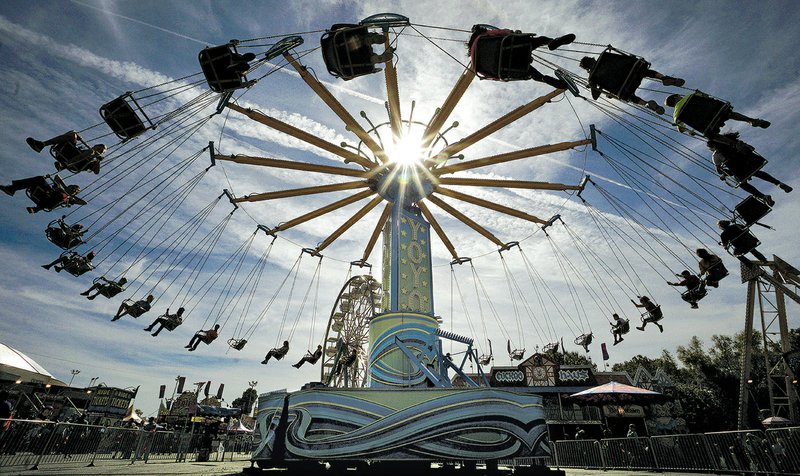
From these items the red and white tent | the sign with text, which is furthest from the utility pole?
the sign with text

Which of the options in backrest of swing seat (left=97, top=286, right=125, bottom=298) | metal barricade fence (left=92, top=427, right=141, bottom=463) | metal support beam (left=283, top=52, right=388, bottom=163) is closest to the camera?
metal support beam (left=283, top=52, right=388, bottom=163)

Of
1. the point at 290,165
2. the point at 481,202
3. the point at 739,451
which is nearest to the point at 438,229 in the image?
the point at 481,202

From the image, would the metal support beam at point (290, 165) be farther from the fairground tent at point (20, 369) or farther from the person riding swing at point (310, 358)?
the person riding swing at point (310, 358)

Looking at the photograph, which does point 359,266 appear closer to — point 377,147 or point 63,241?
point 377,147

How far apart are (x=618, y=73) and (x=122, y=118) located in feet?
38.7

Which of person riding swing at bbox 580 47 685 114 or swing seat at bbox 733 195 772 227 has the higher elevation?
person riding swing at bbox 580 47 685 114

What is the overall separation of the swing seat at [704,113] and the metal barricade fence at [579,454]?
14121mm

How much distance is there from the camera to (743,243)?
8.88 m

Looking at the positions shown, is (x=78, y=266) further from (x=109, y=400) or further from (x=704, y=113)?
(x=109, y=400)

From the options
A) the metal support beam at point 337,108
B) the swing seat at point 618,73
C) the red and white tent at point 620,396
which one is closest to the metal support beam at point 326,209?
the metal support beam at point 337,108

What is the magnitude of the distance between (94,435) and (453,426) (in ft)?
46.8

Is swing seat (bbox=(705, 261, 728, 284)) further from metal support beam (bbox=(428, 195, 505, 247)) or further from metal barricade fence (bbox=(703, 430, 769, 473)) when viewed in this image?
metal support beam (bbox=(428, 195, 505, 247))

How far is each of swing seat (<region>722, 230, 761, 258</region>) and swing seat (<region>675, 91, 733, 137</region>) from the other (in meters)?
3.26

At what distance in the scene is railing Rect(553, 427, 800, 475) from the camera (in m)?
9.34
